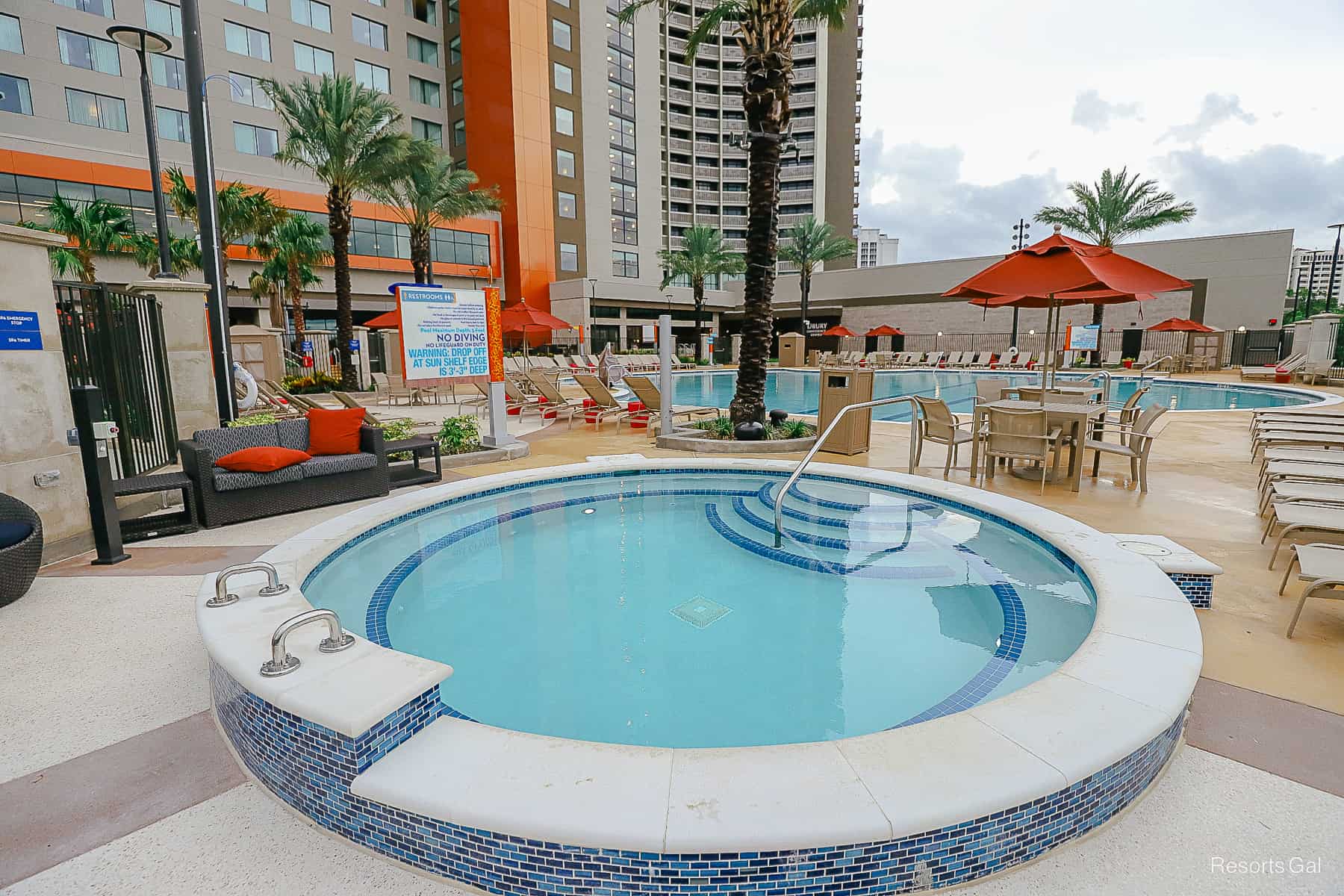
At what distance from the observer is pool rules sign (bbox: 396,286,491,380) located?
827 cm

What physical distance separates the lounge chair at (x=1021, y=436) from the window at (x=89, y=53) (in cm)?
3418

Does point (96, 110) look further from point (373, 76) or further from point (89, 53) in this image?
point (373, 76)

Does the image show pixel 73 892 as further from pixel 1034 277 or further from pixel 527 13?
pixel 527 13

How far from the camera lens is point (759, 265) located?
9477 millimetres

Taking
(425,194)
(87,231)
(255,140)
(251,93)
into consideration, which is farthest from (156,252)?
(251,93)

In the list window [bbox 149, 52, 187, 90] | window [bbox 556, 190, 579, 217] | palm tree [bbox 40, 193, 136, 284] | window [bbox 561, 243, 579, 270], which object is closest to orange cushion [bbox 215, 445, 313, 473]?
palm tree [bbox 40, 193, 136, 284]

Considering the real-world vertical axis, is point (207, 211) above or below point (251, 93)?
below

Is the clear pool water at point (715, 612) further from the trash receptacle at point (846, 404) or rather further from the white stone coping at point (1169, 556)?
the trash receptacle at point (846, 404)

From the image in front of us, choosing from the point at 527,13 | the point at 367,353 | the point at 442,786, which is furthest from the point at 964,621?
the point at 527,13

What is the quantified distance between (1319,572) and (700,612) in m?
3.40

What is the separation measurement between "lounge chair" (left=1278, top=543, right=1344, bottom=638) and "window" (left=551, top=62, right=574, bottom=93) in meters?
41.7

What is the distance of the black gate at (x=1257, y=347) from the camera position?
87.1ft

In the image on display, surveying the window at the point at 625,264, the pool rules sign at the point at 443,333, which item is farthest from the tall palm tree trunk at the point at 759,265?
the window at the point at 625,264

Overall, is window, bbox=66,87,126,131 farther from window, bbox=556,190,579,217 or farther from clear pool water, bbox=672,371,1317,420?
clear pool water, bbox=672,371,1317,420
